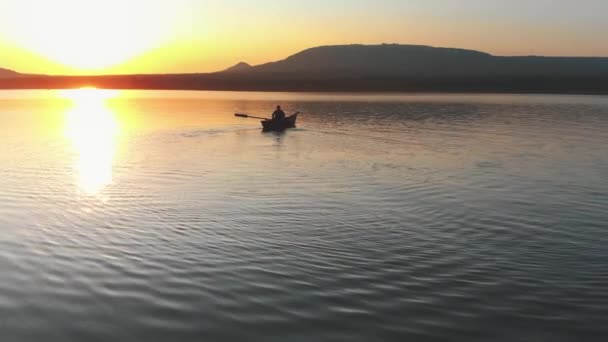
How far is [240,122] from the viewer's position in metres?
62.1

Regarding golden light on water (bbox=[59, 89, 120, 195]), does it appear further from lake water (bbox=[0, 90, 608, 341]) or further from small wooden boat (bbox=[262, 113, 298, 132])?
small wooden boat (bbox=[262, 113, 298, 132])

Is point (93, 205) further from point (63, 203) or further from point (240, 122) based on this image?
point (240, 122)

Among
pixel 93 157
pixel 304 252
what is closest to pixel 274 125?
pixel 93 157

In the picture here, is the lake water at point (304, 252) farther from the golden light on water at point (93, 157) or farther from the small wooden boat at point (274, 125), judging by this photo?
the small wooden boat at point (274, 125)

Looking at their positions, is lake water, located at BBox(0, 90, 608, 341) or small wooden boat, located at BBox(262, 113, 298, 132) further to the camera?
small wooden boat, located at BBox(262, 113, 298, 132)

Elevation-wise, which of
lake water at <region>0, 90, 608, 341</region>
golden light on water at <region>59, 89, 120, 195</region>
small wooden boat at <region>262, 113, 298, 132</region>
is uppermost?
small wooden boat at <region>262, 113, 298, 132</region>

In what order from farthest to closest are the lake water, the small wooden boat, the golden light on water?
the small wooden boat, the golden light on water, the lake water

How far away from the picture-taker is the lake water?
909 cm

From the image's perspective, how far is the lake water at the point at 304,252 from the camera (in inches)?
358

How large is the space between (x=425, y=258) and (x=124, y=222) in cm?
900

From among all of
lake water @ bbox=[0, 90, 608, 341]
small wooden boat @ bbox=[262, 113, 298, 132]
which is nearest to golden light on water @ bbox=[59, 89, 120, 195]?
lake water @ bbox=[0, 90, 608, 341]

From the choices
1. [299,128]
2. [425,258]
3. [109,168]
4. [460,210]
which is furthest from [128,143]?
[425,258]

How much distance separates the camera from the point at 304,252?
1285 cm

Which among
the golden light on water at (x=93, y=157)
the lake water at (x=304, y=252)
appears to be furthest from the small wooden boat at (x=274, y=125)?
the lake water at (x=304, y=252)
